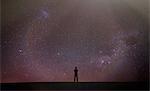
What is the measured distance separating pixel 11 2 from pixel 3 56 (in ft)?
3.87

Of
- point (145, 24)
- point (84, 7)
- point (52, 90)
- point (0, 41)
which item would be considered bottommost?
point (52, 90)

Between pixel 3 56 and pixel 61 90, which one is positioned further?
pixel 3 56

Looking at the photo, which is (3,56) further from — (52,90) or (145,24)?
(145,24)

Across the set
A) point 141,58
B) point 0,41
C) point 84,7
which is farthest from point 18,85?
point 141,58

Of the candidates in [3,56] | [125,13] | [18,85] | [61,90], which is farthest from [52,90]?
[125,13]

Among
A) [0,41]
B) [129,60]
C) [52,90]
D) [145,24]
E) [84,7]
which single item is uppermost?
[84,7]

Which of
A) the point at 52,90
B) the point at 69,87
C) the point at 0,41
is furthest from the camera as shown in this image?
the point at 0,41

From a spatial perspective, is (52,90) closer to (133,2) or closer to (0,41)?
(0,41)

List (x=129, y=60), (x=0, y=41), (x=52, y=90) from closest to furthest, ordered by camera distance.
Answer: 1. (x=52, y=90)
2. (x=0, y=41)
3. (x=129, y=60)

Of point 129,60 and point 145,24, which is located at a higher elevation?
point 145,24

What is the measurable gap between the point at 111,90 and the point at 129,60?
1617mm

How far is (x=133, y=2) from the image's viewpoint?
193 inches

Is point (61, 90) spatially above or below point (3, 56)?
below

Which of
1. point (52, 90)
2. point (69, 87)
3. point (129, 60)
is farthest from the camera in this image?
point (129, 60)
